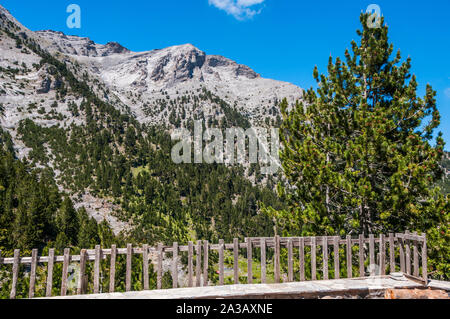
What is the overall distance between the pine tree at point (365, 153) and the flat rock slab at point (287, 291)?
349cm

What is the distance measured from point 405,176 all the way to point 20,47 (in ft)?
549

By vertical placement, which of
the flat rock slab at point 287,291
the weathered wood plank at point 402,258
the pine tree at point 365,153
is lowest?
the flat rock slab at point 287,291

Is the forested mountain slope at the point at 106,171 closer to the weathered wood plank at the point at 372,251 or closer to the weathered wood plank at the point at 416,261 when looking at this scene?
the weathered wood plank at the point at 372,251

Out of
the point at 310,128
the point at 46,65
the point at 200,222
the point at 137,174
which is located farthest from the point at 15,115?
the point at 310,128

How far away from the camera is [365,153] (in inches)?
406

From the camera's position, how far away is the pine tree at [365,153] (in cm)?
1002

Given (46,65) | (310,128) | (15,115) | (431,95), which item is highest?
(46,65)

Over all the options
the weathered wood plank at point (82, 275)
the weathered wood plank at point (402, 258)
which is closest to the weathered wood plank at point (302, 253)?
the weathered wood plank at point (402, 258)

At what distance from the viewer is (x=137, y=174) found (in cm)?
8800

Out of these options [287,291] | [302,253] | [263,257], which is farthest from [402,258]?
[263,257]

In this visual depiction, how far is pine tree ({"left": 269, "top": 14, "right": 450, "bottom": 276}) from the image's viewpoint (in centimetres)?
1002

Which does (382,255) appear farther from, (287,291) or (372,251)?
(287,291)

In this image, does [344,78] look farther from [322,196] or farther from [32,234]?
[32,234]
